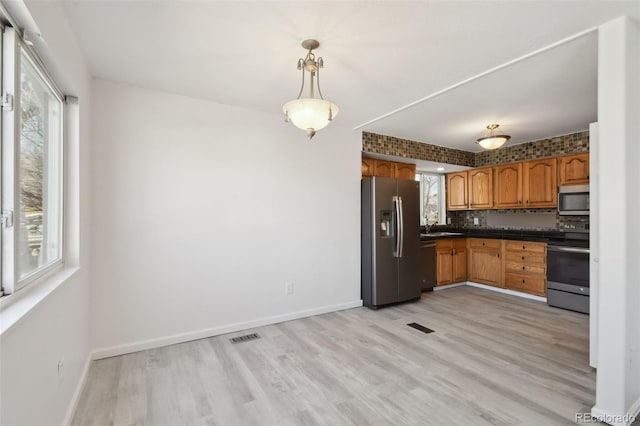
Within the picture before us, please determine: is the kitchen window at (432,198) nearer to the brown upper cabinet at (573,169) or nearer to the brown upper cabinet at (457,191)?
the brown upper cabinet at (457,191)

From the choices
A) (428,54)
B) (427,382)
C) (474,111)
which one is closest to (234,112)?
(428,54)

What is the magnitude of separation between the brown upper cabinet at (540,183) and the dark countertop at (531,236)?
485mm

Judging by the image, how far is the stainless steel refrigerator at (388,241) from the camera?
157 inches

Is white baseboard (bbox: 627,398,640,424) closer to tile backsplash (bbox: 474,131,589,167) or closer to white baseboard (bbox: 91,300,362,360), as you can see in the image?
white baseboard (bbox: 91,300,362,360)

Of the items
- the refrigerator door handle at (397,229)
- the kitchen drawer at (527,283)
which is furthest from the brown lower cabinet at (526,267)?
the refrigerator door handle at (397,229)

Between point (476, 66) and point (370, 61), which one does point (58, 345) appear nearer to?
point (370, 61)

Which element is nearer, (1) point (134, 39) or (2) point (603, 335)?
(2) point (603, 335)

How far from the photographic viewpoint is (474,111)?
345cm

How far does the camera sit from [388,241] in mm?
4059

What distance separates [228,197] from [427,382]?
251cm

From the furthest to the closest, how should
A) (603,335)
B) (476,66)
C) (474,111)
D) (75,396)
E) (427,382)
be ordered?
(474,111)
(476,66)
(427,382)
(75,396)
(603,335)

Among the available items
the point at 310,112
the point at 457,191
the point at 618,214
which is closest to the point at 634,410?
the point at 618,214

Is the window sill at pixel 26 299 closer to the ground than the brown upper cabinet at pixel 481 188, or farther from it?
closer to the ground

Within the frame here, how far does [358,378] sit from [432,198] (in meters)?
4.61
